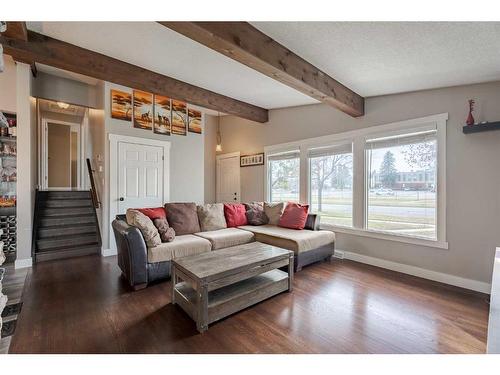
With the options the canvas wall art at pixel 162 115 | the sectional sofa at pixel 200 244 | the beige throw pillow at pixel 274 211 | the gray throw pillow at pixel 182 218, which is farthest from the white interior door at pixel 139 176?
the beige throw pillow at pixel 274 211

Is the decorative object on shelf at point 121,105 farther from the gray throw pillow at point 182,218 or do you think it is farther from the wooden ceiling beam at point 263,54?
the wooden ceiling beam at point 263,54

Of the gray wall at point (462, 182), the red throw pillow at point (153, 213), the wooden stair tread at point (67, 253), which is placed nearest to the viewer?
the gray wall at point (462, 182)

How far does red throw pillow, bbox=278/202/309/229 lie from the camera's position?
3.88 meters

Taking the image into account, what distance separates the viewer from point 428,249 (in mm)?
3047

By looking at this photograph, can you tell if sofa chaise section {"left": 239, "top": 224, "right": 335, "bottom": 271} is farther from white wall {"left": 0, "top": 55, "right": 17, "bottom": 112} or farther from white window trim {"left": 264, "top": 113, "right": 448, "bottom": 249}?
white wall {"left": 0, "top": 55, "right": 17, "bottom": 112}

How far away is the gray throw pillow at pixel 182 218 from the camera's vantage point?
346 cm

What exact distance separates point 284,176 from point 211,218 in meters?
1.86

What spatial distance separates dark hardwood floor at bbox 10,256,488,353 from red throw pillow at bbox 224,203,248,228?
59.9 inches

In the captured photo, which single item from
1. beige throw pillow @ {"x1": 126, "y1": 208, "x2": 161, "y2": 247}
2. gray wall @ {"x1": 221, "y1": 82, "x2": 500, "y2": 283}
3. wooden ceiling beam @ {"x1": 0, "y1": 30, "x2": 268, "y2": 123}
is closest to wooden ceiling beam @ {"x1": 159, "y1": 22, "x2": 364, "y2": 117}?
gray wall @ {"x1": 221, "y1": 82, "x2": 500, "y2": 283}

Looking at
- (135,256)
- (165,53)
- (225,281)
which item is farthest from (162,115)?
(225,281)

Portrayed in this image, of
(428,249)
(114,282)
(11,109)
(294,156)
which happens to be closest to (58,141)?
(11,109)

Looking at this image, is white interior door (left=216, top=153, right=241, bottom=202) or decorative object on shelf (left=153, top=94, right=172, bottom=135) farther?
white interior door (left=216, top=153, right=241, bottom=202)

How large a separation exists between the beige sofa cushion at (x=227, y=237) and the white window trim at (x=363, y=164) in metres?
1.48

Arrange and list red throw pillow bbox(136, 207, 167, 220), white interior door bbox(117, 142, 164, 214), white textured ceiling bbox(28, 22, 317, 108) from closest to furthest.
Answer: white textured ceiling bbox(28, 22, 317, 108), red throw pillow bbox(136, 207, 167, 220), white interior door bbox(117, 142, 164, 214)
